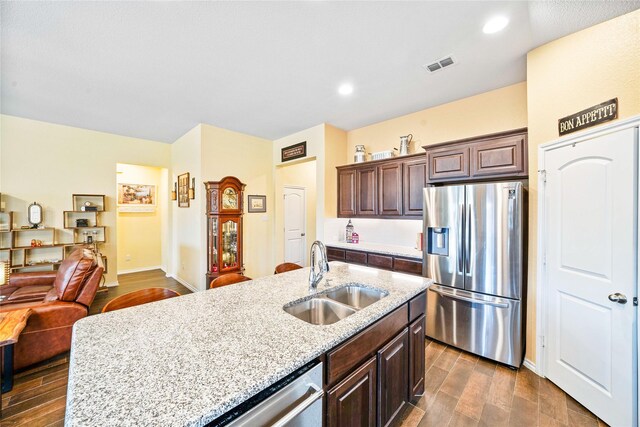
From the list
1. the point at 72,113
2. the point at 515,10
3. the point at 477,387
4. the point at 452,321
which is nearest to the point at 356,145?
the point at 515,10

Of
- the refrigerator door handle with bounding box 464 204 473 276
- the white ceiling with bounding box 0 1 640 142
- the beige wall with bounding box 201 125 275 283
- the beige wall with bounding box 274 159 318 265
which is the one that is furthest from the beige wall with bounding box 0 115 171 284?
the refrigerator door handle with bounding box 464 204 473 276

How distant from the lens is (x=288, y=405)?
95cm

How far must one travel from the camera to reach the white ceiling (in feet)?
6.12

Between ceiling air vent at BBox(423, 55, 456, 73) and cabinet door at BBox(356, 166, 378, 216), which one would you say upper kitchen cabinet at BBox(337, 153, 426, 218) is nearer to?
cabinet door at BBox(356, 166, 378, 216)

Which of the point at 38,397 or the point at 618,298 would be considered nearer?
the point at 618,298

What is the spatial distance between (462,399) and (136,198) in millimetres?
7174

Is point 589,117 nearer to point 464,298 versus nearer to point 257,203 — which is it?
point 464,298

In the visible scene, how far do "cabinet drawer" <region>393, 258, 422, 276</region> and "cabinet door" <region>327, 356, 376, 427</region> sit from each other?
1.88m

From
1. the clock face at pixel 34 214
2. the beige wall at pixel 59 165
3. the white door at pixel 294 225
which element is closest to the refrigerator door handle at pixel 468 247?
the white door at pixel 294 225

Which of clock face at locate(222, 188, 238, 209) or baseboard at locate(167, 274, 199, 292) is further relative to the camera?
baseboard at locate(167, 274, 199, 292)

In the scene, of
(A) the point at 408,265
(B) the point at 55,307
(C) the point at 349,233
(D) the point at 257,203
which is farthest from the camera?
(D) the point at 257,203

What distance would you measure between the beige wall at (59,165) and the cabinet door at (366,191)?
4437mm

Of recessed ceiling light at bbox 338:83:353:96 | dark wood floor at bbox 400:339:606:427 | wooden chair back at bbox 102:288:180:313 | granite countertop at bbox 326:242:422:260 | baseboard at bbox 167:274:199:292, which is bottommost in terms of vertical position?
dark wood floor at bbox 400:339:606:427

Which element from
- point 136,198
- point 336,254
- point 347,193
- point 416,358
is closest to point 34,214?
point 136,198
